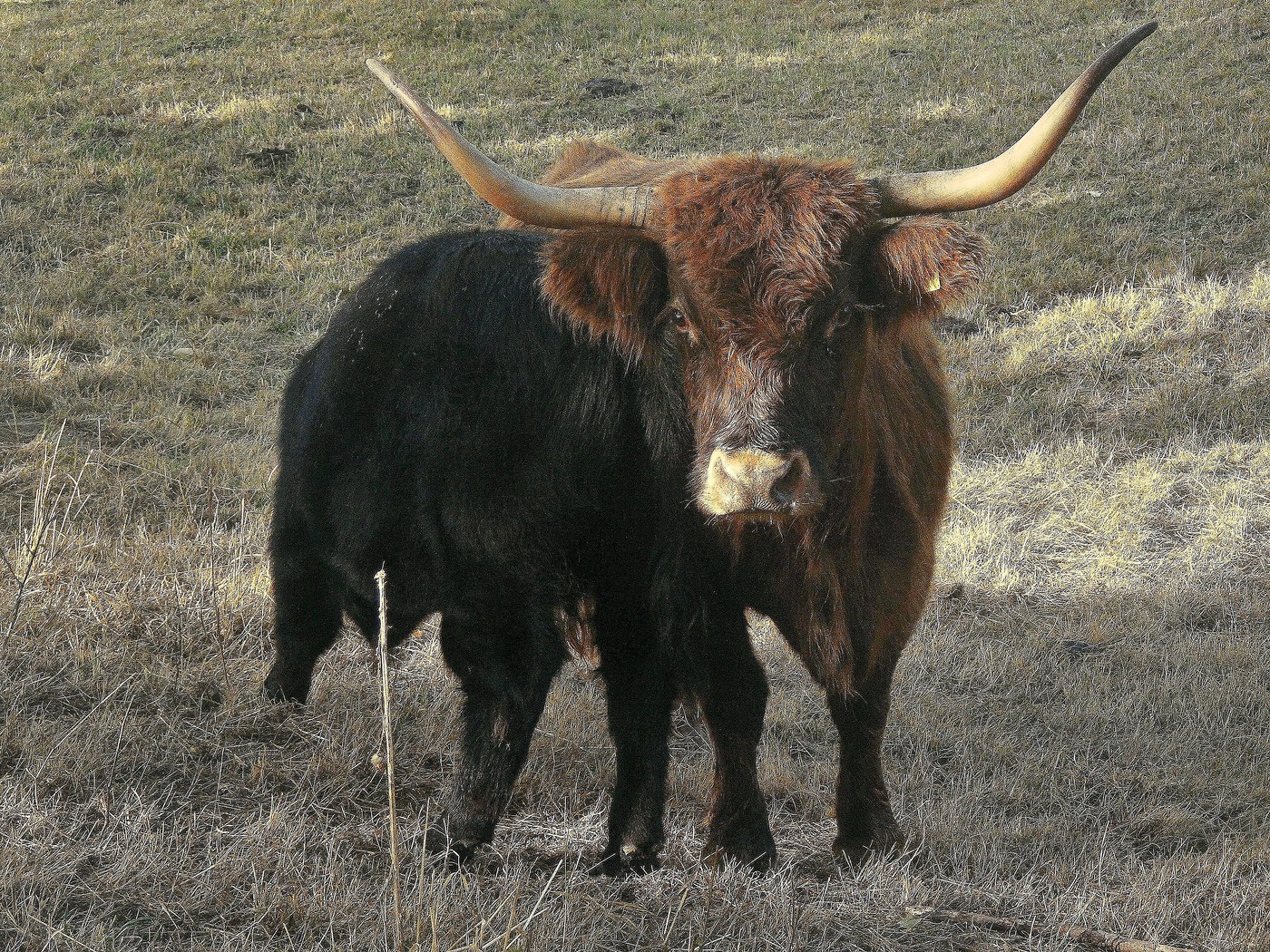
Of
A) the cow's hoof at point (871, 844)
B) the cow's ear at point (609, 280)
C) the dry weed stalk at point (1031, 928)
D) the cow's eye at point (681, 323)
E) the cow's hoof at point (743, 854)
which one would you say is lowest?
the cow's hoof at point (871, 844)

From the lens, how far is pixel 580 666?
6.10 meters

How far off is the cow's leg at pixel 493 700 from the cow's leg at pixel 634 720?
0.22m

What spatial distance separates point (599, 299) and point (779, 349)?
0.61m

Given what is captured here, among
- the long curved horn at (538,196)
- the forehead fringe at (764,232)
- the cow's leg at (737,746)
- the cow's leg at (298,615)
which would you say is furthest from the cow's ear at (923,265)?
the cow's leg at (298,615)

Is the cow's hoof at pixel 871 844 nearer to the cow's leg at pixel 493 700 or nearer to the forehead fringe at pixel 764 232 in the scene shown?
the cow's leg at pixel 493 700

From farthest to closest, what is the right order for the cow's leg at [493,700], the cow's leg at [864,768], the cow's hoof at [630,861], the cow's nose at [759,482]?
the cow's leg at [864,768]
the cow's hoof at [630,861]
the cow's leg at [493,700]
the cow's nose at [759,482]

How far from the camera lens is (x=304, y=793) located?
4086 mm

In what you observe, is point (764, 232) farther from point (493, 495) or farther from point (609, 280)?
point (493, 495)

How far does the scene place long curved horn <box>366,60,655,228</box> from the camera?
3695 mm

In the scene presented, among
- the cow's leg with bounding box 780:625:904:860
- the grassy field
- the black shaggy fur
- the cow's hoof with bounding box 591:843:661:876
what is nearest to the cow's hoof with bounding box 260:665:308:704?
the grassy field

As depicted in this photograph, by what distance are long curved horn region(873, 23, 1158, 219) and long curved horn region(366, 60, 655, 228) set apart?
751mm

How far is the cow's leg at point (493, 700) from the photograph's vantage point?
393cm

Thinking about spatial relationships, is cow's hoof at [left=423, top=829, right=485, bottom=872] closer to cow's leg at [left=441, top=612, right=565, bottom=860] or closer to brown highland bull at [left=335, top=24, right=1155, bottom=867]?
cow's leg at [left=441, top=612, right=565, bottom=860]

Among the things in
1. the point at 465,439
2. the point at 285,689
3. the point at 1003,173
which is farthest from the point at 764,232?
the point at 285,689
